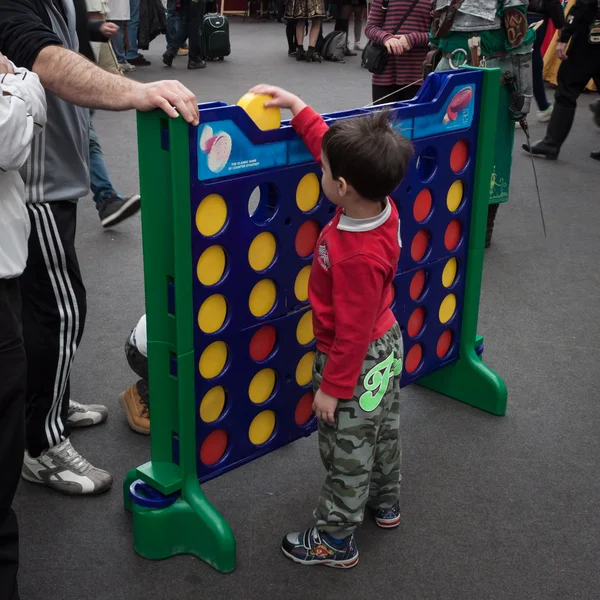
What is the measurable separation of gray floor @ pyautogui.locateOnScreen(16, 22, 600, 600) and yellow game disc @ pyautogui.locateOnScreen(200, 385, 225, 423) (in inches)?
15.8

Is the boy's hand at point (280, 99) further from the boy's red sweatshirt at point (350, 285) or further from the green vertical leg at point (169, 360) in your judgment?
the green vertical leg at point (169, 360)

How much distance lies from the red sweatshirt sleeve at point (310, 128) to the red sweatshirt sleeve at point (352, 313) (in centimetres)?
38

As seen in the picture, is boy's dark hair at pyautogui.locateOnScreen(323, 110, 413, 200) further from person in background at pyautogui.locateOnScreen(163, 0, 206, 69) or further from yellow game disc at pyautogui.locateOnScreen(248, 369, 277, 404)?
person in background at pyautogui.locateOnScreen(163, 0, 206, 69)

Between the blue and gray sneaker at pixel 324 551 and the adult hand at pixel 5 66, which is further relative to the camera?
the blue and gray sneaker at pixel 324 551

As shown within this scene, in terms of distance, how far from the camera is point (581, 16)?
6.00 metres

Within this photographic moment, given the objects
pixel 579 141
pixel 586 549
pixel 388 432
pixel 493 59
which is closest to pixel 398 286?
pixel 388 432

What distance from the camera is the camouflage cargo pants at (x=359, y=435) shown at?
2129 mm

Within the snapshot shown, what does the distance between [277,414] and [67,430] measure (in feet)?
2.30

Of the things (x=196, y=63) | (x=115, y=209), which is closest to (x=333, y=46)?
(x=196, y=63)

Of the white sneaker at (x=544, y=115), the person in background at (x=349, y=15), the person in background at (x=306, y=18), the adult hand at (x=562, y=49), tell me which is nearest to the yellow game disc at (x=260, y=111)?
the adult hand at (x=562, y=49)

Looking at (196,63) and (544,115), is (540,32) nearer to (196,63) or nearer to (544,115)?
(544,115)

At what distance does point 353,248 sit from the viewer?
196cm

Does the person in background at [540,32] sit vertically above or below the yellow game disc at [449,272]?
above

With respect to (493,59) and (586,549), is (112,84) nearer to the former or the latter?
(586,549)
